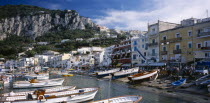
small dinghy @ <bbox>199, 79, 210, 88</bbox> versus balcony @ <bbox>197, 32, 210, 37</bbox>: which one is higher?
balcony @ <bbox>197, 32, 210, 37</bbox>

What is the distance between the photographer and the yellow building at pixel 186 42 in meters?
35.7

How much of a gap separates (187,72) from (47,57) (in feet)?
359

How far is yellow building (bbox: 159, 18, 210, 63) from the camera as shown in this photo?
3569 centimetres

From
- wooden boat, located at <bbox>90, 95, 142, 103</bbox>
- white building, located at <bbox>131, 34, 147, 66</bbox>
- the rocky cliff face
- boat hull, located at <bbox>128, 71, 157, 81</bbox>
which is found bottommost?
wooden boat, located at <bbox>90, 95, 142, 103</bbox>

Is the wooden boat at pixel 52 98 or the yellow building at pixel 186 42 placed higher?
the yellow building at pixel 186 42

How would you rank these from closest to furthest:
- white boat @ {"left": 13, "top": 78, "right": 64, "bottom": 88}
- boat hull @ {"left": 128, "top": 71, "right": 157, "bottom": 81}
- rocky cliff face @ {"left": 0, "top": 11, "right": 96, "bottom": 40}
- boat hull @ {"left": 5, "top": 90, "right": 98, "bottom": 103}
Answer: boat hull @ {"left": 5, "top": 90, "right": 98, "bottom": 103} → boat hull @ {"left": 128, "top": 71, "right": 157, "bottom": 81} → white boat @ {"left": 13, "top": 78, "right": 64, "bottom": 88} → rocky cliff face @ {"left": 0, "top": 11, "right": 96, "bottom": 40}

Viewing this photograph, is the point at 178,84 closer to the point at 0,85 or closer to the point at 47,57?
the point at 0,85

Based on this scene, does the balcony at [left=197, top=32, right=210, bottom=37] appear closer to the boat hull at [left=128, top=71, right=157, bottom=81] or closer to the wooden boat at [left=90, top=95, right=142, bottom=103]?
the boat hull at [left=128, top=71, right=157, bottom=81]

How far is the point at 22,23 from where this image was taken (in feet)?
644

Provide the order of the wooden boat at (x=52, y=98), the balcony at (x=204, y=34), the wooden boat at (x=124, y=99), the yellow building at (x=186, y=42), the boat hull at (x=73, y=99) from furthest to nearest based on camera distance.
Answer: the yellow building at (x=186, y=42)
the balcony at (x=204, y=34)
the boat hull at (x=73, y=99)
the wooden boat at (x=52, y=98)
the wooden boat at (x=124, y=99)

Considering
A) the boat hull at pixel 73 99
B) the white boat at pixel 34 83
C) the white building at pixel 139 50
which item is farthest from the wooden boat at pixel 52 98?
the white building at pixel 139 50

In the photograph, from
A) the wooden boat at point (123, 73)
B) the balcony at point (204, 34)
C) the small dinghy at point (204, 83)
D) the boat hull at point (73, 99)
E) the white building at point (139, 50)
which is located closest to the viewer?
the boat hull at point (73, 99)

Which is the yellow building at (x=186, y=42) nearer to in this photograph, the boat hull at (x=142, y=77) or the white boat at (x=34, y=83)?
the boat hull at (x=142, y=77)

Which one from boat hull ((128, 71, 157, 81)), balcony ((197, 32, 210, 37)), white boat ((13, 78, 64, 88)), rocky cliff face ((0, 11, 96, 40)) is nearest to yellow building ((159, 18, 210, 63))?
balcony ((197, 32, 210, 37))
